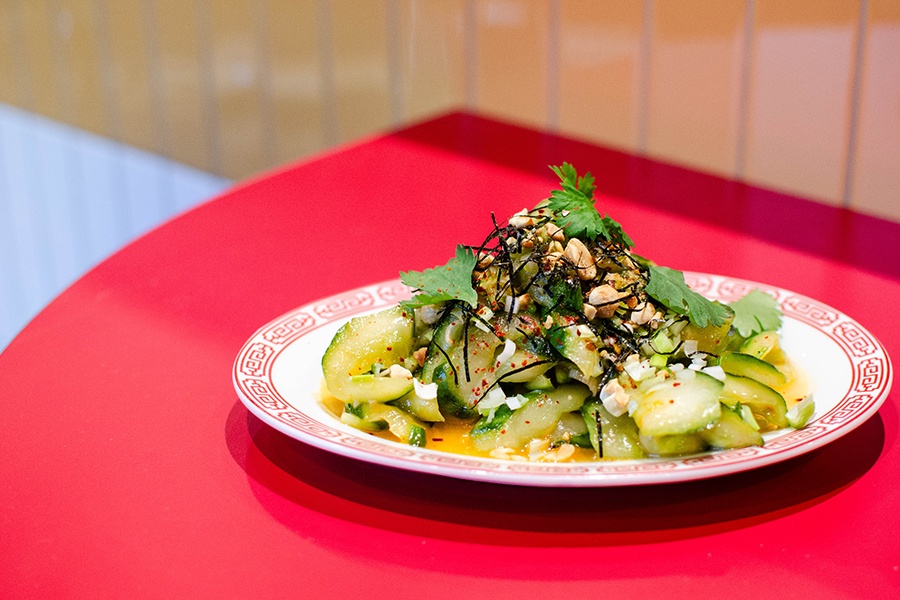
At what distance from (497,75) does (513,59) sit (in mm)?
69

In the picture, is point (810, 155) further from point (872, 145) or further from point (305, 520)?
point (305, 520)

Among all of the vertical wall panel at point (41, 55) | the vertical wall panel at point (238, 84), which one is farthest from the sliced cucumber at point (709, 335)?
the vertical wall panel at point (41, 55)

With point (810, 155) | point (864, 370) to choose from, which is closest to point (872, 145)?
point (810, 155)

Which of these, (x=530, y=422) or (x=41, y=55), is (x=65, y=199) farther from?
(x=530, y=422)

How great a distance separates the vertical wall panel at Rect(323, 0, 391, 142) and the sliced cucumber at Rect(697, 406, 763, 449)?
2146 millimetres

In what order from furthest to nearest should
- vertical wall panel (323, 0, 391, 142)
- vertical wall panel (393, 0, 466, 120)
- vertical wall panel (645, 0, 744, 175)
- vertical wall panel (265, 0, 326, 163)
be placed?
vertical wall panel (265, 0, 326, 163) → vertical wall panel (323, 0, 391, 142) → vertical wall panel (393, 0, 466, 120) → vertical wall panel (645, 0, 744, 175)

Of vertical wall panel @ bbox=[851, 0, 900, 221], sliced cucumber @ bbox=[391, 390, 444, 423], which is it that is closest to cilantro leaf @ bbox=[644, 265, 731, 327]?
sliced cucumber @ bbox=[391, 390, 444, 423]

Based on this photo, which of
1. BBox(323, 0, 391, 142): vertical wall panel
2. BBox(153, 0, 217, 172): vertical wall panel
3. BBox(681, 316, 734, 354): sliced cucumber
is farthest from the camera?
BBox(153, 0, 217, 172): vertical wall panel

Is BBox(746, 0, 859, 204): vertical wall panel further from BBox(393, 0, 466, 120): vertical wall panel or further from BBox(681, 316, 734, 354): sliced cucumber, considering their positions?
BBox(681, 316, 734, 354): sliced cucumber

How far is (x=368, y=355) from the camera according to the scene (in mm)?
1149

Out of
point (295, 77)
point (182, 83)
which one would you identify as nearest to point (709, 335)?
point (295, 77)

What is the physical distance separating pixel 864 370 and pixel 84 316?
957 millimetres

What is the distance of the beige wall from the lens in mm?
2225

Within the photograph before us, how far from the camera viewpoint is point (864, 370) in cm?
116
